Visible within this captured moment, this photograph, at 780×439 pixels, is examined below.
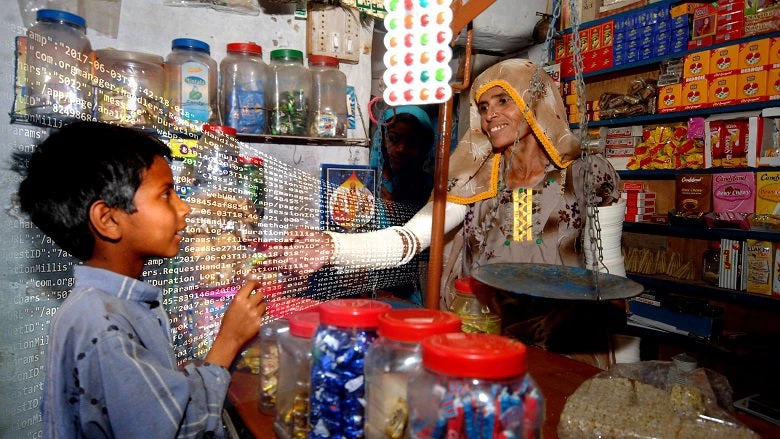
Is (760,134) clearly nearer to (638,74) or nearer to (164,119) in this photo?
(638,74)

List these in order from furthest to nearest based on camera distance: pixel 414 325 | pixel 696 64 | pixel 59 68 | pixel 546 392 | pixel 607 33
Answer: pixel 607 33 < pixel 696 64 < pixel 59 68 < pixel 546 392 < pixel 414 325

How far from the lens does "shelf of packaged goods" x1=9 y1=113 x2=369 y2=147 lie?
1.58m

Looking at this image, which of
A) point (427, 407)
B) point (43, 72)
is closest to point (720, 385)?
point (427, 407)

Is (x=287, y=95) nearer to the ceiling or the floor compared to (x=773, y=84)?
nearer to the floor

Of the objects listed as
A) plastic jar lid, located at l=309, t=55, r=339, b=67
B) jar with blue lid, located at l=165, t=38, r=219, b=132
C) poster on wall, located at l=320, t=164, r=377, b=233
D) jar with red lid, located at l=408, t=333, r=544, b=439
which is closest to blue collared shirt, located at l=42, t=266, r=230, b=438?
jar with red lid, located at l=408, t=333, r=544, b=439

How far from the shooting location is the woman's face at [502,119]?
79.7 inches

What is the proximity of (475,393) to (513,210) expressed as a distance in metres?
1.51

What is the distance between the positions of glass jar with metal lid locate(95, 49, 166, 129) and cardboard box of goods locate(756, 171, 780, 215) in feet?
11.8

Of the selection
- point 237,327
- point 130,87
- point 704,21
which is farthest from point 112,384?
point 704,21

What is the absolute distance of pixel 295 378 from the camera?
94cm

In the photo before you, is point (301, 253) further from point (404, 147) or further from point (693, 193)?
point (693, 193)

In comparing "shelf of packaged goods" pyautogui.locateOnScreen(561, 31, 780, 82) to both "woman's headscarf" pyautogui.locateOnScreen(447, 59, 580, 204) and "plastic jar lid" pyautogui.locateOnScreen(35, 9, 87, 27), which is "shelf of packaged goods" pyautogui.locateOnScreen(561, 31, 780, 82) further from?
"plastic jar lid" pyautogui.locateOnScreen(35, 9, 87, 27)

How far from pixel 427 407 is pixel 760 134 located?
347 cm

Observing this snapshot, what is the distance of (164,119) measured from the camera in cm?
217
